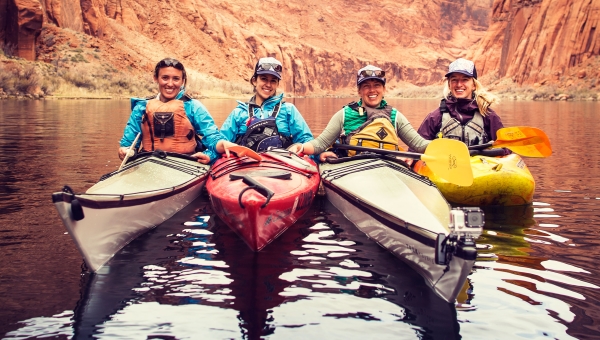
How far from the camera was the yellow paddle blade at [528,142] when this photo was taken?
257 inches

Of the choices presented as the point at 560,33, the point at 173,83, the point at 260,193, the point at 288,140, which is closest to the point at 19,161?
the point at 173,83

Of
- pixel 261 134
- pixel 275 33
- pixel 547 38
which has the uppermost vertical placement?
pixel 275 33

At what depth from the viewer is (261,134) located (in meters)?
6.39

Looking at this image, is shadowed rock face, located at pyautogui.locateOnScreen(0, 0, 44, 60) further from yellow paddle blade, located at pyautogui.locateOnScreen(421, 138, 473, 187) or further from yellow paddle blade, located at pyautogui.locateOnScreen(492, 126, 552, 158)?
yellow paddle blade, located at pyautogui.locateOnScreen(421, 138, 473, 187)

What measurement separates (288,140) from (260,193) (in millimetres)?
2448

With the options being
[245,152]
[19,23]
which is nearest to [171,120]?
[245,152]

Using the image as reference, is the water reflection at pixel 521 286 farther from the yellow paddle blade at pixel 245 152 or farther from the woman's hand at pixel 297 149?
the yellow paddle blade at pixel 245 152

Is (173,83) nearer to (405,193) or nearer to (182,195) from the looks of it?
(182,195)

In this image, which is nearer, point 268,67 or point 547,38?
point 268,67

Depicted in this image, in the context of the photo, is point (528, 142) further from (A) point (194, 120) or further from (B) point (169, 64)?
(B) point (169, 64)

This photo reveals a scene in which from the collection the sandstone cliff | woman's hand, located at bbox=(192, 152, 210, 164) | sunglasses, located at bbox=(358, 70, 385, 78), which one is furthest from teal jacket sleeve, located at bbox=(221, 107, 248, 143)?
the sandstone cliff

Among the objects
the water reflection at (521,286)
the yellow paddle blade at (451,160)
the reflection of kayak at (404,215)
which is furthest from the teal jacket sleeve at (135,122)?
the water reflection at (521,286)

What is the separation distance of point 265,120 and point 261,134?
0.17 meters

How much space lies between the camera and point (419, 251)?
12.0ft
